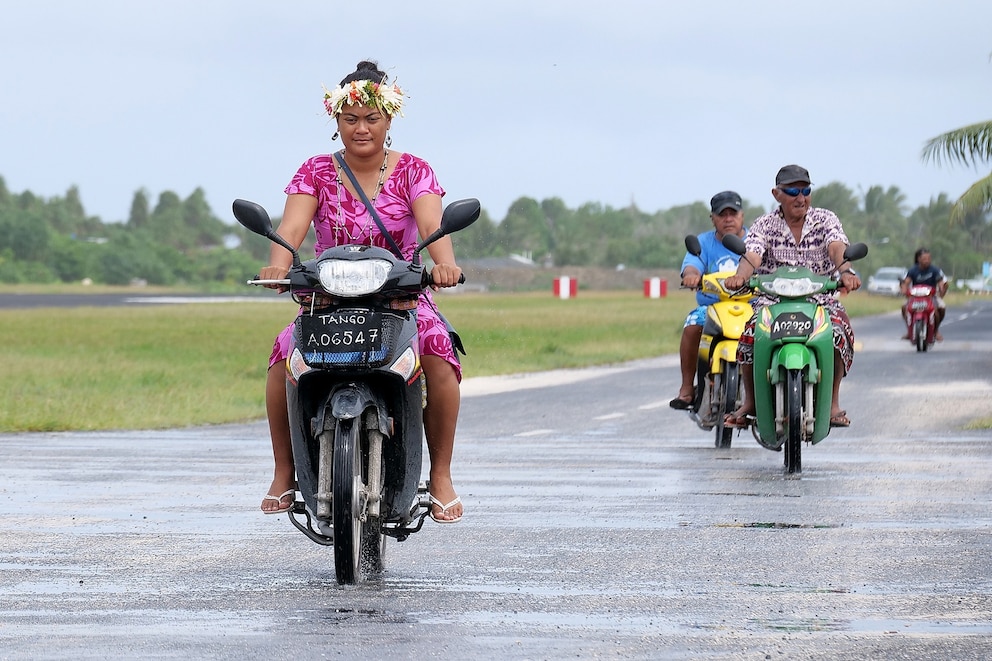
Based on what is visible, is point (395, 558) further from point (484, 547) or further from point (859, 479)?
point (859, 479)

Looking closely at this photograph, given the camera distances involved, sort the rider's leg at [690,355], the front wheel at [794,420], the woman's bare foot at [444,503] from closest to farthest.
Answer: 1. the woman's bare foot at [444,503]
2. the front wheel at [794,420]
3. the rider's leg at [690,355]

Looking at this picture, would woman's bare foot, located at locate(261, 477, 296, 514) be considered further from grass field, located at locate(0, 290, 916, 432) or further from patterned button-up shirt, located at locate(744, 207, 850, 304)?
grass field, located at locate(0, 290, 916, 432)

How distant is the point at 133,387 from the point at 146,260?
142495mm

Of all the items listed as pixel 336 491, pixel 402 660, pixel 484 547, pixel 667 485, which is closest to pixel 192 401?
pixel 667 485

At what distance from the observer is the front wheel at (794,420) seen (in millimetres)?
11789

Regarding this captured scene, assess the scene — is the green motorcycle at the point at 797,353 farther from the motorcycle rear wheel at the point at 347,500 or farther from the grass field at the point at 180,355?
the grass field at the point at 180,355

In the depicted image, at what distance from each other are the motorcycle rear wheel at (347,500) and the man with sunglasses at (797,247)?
17.3 ft

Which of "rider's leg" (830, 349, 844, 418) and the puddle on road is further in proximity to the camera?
"rider's leg" (830, 349, 844, 418)

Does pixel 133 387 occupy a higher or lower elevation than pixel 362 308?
lower

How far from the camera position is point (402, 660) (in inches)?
232

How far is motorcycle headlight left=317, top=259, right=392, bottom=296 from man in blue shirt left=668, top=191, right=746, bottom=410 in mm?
6866

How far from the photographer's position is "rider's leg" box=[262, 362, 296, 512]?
302 inches

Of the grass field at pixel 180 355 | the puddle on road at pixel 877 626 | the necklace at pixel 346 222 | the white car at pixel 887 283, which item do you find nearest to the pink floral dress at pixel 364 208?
the necklace at pixel 346 222

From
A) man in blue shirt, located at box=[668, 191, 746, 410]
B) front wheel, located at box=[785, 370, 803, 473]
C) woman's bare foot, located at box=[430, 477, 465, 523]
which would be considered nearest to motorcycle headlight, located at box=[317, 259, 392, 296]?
woman's bare foot, located at box=[430, 477, 465, 523]
